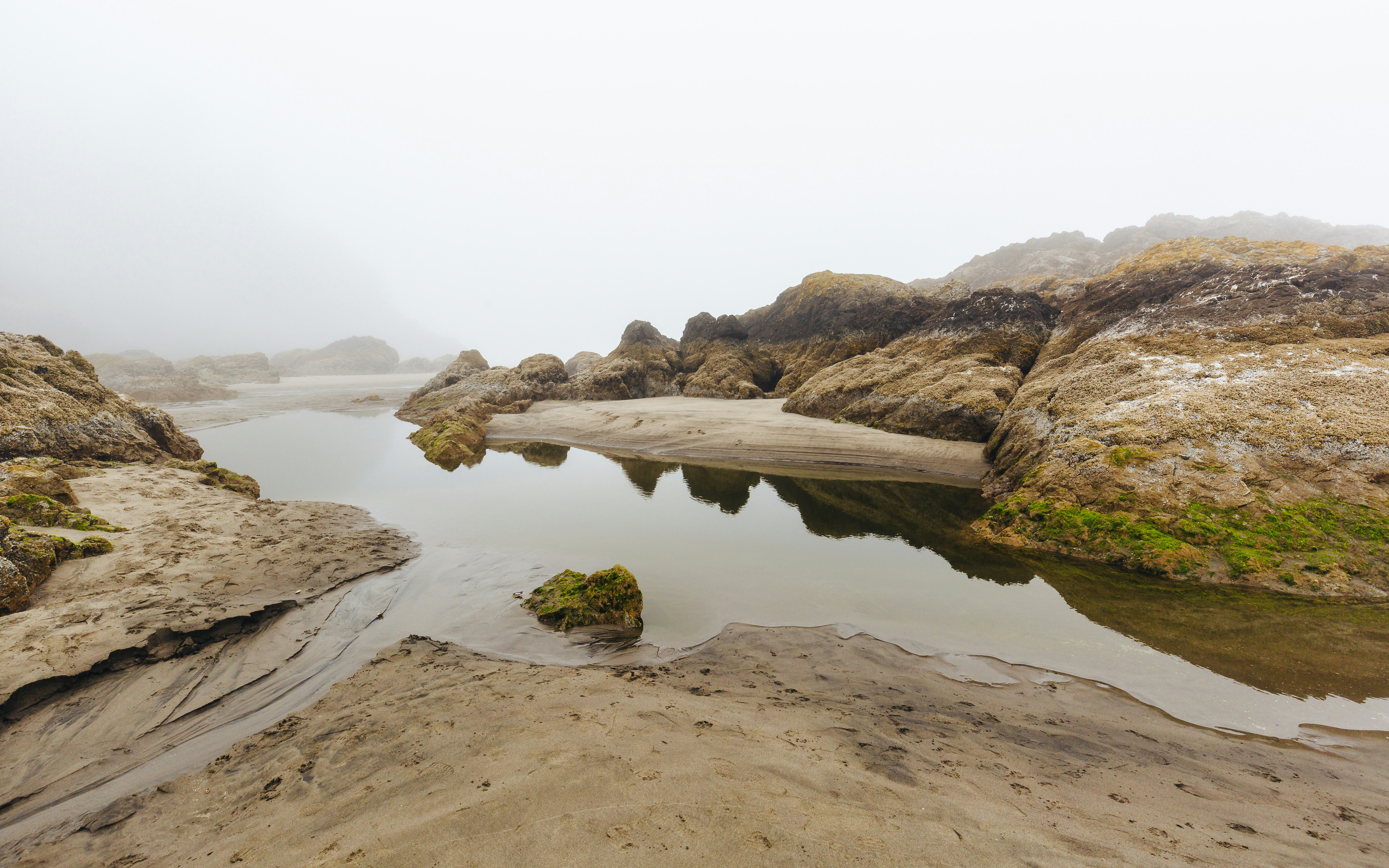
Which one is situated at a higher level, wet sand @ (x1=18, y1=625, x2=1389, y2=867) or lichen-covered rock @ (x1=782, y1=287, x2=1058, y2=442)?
lichen-covered rock @ (x1=782, y1=287, x2=1058, y2=442)

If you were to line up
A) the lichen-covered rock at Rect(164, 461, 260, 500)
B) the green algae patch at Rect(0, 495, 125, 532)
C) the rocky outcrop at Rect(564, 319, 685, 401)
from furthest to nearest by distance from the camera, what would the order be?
the rocky outcrop at Rect(564, 319, 685, 401)
the lichen-covered rock at Rect(164, 461, 260, 500)
the green algae patch at Rect(0, 495, 125, 532)

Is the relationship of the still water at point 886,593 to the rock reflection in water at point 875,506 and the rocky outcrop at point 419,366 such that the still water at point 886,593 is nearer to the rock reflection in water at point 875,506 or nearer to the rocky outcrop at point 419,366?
the rock reflection in water at point 875,506

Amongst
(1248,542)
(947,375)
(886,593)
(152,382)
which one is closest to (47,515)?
(886,593)

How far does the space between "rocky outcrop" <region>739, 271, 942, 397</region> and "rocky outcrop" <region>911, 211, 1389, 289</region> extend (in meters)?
25.9

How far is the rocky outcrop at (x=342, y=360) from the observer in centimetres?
12519

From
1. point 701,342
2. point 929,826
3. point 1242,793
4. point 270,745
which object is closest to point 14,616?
point 270,745

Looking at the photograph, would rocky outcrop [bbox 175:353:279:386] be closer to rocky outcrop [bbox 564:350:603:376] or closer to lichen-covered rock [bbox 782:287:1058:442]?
rocky outcrop [bbox 564:350:603:376]

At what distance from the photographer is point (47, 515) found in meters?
7.71

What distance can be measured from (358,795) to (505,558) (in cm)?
671

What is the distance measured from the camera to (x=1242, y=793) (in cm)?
382

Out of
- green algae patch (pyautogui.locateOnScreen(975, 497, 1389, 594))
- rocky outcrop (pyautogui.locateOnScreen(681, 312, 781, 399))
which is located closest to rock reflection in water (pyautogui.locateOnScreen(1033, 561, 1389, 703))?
green algae patch (pyautogui.locateOnScreen(975, 497, 1389, 594))

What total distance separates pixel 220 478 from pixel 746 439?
698 inches

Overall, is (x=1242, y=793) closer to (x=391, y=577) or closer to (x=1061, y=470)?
(x=1061, y=470)

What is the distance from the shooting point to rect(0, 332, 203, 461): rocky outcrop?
11266mm
